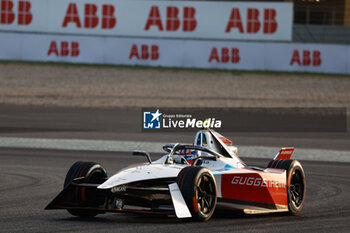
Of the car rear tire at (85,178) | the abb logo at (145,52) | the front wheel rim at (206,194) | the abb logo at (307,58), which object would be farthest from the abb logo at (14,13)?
the front wheel rim at (206,194)

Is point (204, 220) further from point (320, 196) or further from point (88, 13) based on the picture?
point (88, 13)

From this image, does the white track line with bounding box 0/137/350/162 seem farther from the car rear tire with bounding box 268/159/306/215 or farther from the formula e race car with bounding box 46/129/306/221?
the formula e race car with bounding box 46/129/306/221

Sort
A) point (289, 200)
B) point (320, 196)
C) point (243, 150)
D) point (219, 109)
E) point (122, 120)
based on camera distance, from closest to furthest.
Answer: point (289, 200), point (320, 196), point (243, 150), point (122, 120), point (219, 109)

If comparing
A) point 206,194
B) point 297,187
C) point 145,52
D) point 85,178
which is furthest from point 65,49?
point 206,194

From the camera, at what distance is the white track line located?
63.5 feet

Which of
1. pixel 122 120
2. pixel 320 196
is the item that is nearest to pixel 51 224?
pixel 320 196

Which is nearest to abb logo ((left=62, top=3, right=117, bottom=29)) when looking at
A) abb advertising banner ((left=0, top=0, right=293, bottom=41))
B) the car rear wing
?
abb advertising banner ((left=0, top=0, right=293, bottom=41))

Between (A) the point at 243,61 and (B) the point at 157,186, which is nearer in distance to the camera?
(B) the point at 157,186

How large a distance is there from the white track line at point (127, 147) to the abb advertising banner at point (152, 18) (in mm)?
15017

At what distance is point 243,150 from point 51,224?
1168 centimetres

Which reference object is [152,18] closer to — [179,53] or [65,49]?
[179,53]

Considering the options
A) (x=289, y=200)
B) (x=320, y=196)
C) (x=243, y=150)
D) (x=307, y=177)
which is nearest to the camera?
(x=289, y=200)

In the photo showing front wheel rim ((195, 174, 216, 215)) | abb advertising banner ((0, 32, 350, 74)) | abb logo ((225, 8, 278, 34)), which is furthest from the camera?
abb logo ((225, 8, 278, 34))

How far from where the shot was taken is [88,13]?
3672cm
